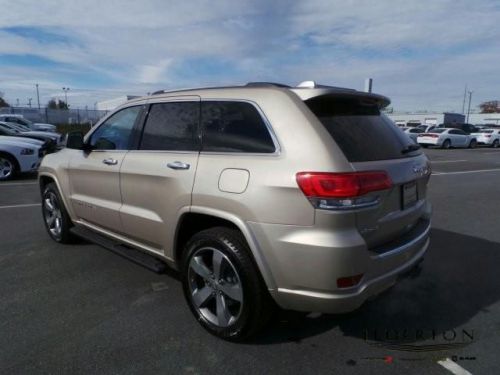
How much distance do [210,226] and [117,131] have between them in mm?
1596

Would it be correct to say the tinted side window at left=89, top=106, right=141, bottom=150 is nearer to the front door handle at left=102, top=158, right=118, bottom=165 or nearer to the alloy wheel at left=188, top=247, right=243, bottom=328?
the front door handle at left=102, top=158, right=118, bottom=165

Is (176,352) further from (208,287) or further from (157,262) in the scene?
(157,262)

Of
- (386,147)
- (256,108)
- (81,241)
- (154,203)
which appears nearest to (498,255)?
(386,147)

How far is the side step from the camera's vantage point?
3400 millimetres

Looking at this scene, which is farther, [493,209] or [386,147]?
[493,209]

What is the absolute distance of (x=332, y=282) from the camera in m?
2.45

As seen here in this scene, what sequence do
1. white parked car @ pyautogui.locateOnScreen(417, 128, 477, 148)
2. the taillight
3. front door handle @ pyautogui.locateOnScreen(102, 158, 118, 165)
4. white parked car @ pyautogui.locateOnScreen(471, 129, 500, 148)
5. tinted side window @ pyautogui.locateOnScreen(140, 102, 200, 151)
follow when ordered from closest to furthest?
1. the taillight
2. tinted side window @ pyautogui.locateOnScreen(140, 102, 200, 151)
3. front door handle @ pyautogui.locateOnScreen(102, 158, 118, 165)
4. white parked car @ pyautogui.locateOnScreen(417, 128, 477, 148)
5. white parked car @ pyautogui.locateOnScreen(471, 129, 500, 148)

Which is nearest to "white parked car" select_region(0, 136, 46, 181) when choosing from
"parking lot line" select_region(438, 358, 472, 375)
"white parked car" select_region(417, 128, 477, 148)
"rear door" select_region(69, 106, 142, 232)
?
"rear door" select_region(69, 106, 142, 232)

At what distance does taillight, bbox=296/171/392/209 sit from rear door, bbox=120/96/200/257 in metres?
0.95

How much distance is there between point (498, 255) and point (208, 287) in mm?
3744

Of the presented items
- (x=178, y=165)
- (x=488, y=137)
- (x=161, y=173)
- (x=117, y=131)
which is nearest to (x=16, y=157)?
(x=117, y=131)

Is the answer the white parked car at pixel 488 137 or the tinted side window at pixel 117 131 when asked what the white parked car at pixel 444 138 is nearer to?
the white parked car at pixel 488 137

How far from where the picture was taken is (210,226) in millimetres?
3117

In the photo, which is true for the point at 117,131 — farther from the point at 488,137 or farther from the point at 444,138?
the point at 488,137
